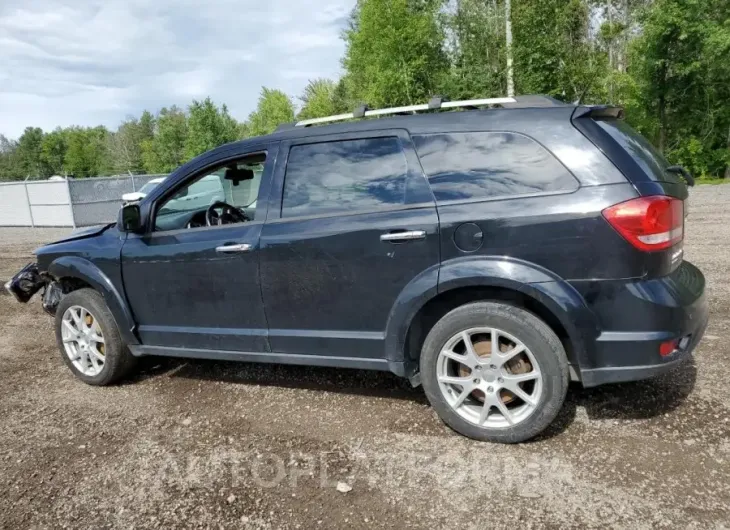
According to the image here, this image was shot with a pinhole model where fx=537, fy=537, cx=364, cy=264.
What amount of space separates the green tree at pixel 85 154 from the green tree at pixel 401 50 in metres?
83.7

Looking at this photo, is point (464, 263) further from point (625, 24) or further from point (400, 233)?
point (625, 24)

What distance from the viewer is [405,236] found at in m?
3.04

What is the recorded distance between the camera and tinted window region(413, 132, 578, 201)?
112 inches

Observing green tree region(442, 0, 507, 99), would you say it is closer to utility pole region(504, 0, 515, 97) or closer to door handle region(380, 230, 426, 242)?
utility pole region(504, 0, 515, 97)

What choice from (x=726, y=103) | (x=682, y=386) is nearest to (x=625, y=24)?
(x=726, y=103)

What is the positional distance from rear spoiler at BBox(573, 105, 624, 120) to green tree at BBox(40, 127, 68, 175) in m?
122

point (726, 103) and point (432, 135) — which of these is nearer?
point (432, 135)

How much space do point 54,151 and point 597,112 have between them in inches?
4925

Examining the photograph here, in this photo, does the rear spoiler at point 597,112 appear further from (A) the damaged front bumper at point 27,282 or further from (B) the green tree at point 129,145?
(B) the green tree at point 129,145

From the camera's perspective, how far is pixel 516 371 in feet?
9.77

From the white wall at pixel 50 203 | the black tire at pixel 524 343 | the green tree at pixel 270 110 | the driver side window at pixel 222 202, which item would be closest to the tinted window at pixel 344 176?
the driver side window at pixel 222 202

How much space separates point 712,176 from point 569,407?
32073 millimetres

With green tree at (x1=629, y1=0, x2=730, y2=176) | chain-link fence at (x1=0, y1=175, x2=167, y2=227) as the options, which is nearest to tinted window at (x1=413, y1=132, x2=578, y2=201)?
chain-link fence at (x1=0, y1=175, x2=167, y2=227)

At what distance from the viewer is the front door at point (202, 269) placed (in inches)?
140
